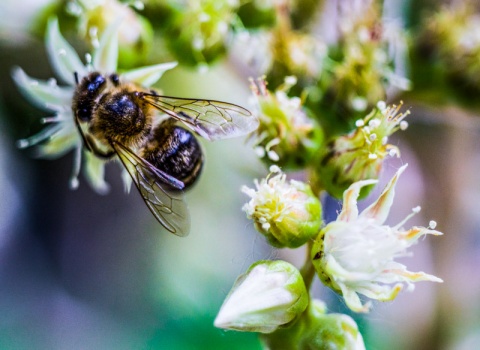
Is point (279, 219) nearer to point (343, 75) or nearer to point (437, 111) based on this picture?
point (343, 75)

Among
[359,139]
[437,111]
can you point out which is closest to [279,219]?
[359,139]

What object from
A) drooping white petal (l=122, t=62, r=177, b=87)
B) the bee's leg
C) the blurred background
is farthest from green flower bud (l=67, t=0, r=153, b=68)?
the bee's leg

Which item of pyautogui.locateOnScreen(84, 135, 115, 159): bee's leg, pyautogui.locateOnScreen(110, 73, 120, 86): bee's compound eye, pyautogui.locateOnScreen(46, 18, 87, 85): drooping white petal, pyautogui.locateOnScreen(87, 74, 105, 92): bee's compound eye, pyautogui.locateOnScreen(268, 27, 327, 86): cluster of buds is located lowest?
pyautogui.locateOnScreen(84, 135, 115, 159): bee's leg

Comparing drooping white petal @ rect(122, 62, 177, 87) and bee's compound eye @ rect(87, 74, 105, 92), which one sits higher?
drooping white petal @ rect(122, 62, 177, 87)

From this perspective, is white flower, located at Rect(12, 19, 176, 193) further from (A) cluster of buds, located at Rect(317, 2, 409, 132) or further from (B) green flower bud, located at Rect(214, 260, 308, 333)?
(B) green flower bud, located at Rect(214, 260, 308, 333)

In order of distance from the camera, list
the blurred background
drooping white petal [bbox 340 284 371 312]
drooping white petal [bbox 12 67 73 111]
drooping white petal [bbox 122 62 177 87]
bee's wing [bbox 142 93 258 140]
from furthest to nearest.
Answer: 1. the blurred background
2. drooping white petal [bbox 12 67 73 111]
3. drooping white petal [bbox 122 62 177 87]
4. bee's wing [bbox 142 93 258 140]
5. drooping white petal [bbox 340 284 371 312]

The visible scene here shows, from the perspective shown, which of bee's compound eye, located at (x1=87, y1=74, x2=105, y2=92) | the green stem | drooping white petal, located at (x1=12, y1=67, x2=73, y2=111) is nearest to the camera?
the green stem

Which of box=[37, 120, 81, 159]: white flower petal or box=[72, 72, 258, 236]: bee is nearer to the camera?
box=[72, 72, 258, 236]: bee

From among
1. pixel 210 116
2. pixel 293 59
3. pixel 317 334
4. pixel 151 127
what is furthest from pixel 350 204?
pixel 293 59
